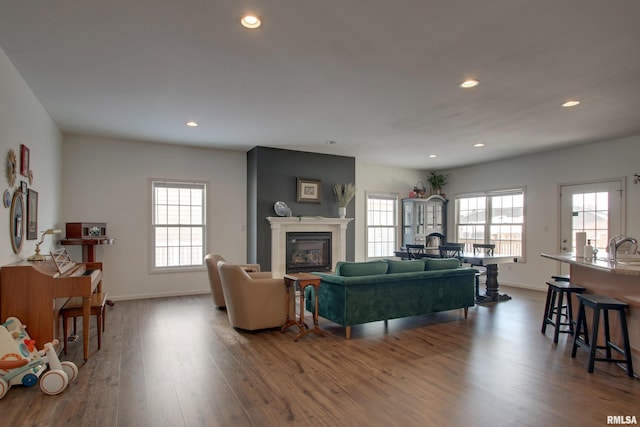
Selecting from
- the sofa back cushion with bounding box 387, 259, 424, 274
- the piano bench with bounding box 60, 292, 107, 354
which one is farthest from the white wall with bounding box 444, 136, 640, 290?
the piano bench with bounding box 60, 292, 107, 354

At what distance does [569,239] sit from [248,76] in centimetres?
645

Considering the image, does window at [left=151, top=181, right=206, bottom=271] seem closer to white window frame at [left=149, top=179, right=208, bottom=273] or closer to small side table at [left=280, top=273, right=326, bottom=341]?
white window frame at [left=149, top=179, right=208, bottom=273]

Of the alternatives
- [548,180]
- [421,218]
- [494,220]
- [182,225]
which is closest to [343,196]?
[421,218]

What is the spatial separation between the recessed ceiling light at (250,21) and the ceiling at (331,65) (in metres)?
0.05

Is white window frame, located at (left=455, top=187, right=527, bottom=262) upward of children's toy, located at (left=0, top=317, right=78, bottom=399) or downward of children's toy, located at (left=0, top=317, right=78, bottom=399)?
upward

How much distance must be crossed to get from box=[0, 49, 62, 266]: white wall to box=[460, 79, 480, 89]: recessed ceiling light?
166 inches

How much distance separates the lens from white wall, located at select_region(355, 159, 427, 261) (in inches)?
339

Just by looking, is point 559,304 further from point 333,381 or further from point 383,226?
point 383,226

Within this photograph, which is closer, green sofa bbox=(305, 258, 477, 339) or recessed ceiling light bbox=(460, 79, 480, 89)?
recessed ceiling light bbox=(460, 79, 480, 89)

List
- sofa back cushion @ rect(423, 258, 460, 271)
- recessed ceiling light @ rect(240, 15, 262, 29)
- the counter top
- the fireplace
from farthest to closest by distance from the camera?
the fireplace → sofa back cushion @ rect(423, 258, 460, 271) → the counter top → recessed ceiling light @ rect(240, 15, 262, 29)

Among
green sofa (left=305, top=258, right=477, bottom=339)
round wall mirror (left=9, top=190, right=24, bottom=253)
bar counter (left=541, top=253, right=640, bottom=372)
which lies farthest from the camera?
green sofa (left=305, top=258, right=477, bottom=339)

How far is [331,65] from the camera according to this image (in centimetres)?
340

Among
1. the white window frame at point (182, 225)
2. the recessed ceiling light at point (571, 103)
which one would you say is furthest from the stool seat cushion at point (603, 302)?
the white window frame at point (182, 225)

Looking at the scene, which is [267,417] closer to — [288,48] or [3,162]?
[288,48]
